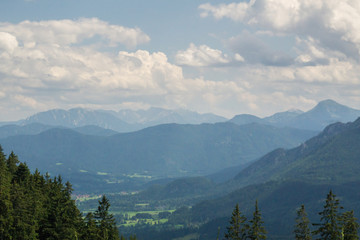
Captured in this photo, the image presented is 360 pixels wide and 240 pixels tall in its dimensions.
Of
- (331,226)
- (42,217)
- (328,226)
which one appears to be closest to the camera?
(328,226)

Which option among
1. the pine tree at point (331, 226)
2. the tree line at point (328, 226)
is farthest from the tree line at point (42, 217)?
the pine tree at point (331, 226)

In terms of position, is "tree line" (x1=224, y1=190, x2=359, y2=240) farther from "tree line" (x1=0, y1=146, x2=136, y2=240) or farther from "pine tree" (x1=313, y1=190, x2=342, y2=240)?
"tree line" (x1=0, y1=146, x2=136, y2=240)

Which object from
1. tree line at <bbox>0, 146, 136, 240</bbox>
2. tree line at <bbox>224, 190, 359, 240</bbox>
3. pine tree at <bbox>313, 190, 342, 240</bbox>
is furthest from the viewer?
tree line at <bbox>0, 146, 136, 240</bbox>

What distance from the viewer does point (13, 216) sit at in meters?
77.1

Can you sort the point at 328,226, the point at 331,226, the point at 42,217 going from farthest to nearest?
1. the point at 42,217
2. the point at 331,226
3. the point at 328,226

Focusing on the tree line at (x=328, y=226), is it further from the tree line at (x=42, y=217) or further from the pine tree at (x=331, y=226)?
the tree line at (x=42, y=217)

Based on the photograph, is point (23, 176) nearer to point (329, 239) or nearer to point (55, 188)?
point (55, 188)

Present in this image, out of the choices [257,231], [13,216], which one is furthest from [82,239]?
[257,231]

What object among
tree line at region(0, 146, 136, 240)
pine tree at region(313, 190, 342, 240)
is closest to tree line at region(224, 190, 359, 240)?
pine tree at region(313, 190, 342, 240)

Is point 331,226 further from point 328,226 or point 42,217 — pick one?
point 42,217

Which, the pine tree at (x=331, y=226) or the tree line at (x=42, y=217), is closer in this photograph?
the pine tree at (x=331, y=226)

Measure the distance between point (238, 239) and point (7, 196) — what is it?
145ft

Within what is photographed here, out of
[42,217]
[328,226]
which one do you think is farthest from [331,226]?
[42,217]

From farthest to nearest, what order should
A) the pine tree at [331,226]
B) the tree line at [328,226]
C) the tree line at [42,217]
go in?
the tree line at [42,217], the pine tree at [331,226], the tree line at [328,226]
